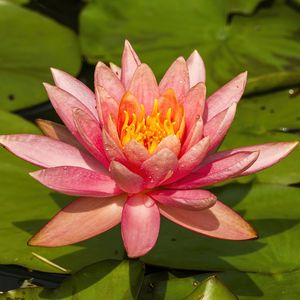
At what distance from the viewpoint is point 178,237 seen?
6.75 feet

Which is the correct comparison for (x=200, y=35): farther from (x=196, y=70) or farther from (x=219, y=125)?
(x=219, y=125)

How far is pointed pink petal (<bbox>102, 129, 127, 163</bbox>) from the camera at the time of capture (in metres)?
1.60

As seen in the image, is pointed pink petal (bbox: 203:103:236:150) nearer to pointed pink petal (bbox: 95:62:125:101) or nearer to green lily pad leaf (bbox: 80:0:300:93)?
pointed pink petal (bbox: 95:62:125:101)

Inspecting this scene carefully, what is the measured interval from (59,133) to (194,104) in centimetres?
45

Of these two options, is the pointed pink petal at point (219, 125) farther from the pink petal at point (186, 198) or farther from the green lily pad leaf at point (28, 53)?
the green lily pad leaf at point (28, 53)

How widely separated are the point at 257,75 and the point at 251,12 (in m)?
0.51

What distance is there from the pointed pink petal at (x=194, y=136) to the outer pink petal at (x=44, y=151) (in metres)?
0.29

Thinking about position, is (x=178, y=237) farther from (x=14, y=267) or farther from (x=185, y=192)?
(x=14, y=267)

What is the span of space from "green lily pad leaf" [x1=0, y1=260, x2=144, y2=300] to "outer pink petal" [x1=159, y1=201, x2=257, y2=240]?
18 cm

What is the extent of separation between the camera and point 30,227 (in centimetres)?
205

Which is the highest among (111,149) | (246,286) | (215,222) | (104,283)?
(111,149)

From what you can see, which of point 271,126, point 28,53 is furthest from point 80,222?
point 28,53

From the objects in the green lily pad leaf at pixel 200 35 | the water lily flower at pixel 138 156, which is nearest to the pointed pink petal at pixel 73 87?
the water lily flower at pixel 138 156

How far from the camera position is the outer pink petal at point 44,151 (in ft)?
5.62
